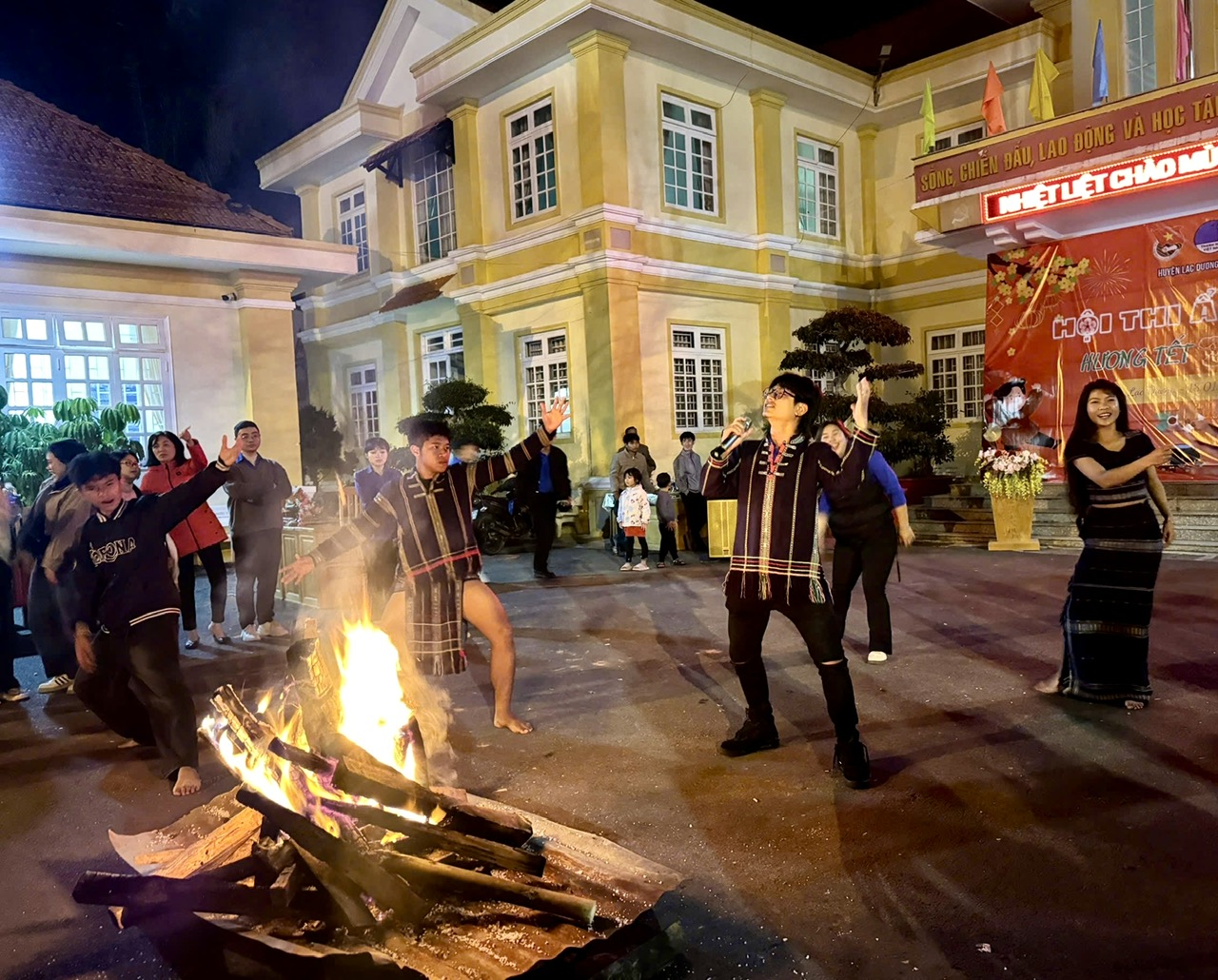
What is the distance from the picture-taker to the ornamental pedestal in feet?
40.7

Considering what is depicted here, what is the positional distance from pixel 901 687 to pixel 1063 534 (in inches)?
325

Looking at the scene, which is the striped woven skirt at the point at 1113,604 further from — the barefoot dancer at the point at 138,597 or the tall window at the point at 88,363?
the tall window at the point at 88,363

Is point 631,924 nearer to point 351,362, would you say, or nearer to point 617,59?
point 617,59

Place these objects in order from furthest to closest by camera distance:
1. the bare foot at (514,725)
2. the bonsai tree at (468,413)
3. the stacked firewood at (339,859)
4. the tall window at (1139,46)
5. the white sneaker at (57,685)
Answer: the bonsai tree at (468,413), the tall window at (1139,46), the white sneaker at (57,685), the bare foot at (514,725), the stacked firewood at (339,859)

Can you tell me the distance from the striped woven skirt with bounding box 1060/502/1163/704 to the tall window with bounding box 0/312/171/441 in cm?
1354

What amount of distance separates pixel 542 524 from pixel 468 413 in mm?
4640

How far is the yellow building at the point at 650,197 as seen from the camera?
49.8 feet

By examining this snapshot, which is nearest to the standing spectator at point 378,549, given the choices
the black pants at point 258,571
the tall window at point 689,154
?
the black pants at point 258,571

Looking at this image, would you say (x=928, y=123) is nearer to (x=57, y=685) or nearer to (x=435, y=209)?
(x=435, y=209)

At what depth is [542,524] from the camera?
38.0ft

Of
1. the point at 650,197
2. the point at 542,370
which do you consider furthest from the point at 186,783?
the point at 650,197

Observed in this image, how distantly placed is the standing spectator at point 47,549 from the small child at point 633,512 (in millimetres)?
6698

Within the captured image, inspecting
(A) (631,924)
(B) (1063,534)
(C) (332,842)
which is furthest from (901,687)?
(B) (1063,534)

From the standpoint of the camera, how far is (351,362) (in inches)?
907
